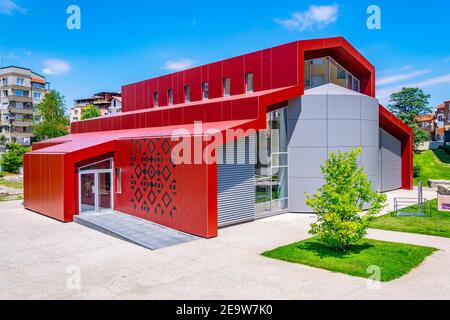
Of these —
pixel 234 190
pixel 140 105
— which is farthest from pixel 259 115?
pixel 140 105

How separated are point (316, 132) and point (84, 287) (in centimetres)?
1452

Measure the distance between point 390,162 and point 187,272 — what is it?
25014mm

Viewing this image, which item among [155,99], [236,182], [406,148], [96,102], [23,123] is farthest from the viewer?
[96,102]

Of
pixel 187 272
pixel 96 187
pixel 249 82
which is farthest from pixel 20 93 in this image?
pixel 187 272

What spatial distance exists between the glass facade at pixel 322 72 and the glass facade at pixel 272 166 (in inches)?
110

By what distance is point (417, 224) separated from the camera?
17.3 metres

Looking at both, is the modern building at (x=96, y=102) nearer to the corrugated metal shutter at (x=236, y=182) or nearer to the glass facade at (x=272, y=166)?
the glass facade at (x=272, y=166)

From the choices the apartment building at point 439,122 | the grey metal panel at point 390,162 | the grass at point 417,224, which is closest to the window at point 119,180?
the grass at point 417,224

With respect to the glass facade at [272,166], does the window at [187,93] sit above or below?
above

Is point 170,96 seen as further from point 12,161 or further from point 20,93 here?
point 20,93

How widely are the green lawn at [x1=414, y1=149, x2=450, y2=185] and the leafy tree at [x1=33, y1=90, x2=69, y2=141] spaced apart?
61.2 m

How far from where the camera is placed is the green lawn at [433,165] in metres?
38.9

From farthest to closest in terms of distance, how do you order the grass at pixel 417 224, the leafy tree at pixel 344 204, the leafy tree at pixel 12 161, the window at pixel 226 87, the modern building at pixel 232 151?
the leafy tree at pixel 12 161, the window at pixel 226 87, the grass at pixel 417 224, the modern building at pixel 232 151, the leafy tree at pixel 344 204

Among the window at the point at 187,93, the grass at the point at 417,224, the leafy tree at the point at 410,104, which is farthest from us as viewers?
the leafy tree at the point at 410,104
